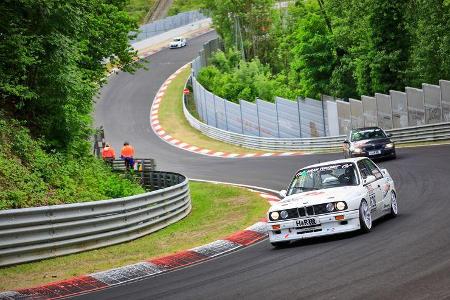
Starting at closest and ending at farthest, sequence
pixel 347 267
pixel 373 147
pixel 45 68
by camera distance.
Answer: pixel 347 267 < pixel 45 68 < pixel 373 147

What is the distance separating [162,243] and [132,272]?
3743 mm

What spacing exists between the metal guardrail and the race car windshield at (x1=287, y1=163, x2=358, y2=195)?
23.6 m

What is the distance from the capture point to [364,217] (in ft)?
51.4

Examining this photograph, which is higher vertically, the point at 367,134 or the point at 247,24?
the point at 247,24

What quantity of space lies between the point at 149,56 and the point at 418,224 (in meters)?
77.5

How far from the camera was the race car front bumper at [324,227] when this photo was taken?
50.1ft

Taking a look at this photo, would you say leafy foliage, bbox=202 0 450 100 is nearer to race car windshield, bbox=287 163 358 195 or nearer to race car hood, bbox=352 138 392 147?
race car hood, bbox=352 138 392 147

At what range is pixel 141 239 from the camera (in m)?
19.8

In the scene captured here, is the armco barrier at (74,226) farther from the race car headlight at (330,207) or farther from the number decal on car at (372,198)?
the number decal on car at (372,198)

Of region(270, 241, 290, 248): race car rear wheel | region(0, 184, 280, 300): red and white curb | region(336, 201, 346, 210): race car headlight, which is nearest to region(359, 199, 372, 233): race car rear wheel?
region(336, 201, 346, 210): race car headlight

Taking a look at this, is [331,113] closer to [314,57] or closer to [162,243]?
[314,57]

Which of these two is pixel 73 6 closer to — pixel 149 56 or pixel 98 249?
pixel 98 249

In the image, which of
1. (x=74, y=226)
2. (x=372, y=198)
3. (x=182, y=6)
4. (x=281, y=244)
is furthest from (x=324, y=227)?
(x=182, y=6)

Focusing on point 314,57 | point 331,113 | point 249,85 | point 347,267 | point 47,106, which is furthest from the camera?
point 249,85
